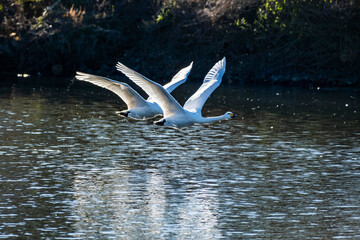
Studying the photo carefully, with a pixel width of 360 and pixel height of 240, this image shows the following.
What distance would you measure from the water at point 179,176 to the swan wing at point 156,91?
63.1 inches

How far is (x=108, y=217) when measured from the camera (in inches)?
627

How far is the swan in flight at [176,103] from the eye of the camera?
1905cm

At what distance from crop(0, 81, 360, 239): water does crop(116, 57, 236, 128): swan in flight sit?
4.20 feet

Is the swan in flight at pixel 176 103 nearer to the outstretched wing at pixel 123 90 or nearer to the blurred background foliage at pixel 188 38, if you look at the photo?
the outstretched wing at pixel 123 90

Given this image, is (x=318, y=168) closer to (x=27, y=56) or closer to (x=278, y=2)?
(x=278, y=2)

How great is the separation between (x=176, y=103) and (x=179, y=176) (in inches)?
75.0

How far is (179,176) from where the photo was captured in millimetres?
19984

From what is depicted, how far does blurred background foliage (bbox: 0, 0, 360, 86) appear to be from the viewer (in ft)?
155

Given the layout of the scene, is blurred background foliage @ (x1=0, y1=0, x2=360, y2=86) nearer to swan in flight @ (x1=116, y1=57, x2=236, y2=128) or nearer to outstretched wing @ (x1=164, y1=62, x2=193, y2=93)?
outstretched wing @ (x1=164, y1=62, x2=193, y2=93)

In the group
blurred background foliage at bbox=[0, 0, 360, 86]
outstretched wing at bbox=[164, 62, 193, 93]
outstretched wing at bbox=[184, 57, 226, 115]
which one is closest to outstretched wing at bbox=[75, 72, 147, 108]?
outstretched wing at bbox=[164, 62, 193, 93]

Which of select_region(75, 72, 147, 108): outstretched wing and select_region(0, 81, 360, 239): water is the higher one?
select_region(75, 72, 147, 108): outstretched wing

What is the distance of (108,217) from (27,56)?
1579 inches

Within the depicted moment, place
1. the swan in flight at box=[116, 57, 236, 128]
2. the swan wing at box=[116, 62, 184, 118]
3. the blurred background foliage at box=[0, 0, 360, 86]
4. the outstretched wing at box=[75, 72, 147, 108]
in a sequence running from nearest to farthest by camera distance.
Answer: the swan wing at box=[116, 62, 184, 118] → the swan in flight at box=[116, 57, 236, 128] → the outstretched wing at box=[75, 72, 147, 108] → the blurred background foliage at box=[0, 0, 360, 86]

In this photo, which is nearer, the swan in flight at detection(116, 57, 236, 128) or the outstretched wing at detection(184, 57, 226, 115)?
the swan in flight at detection(116, 57, 236, 128)
